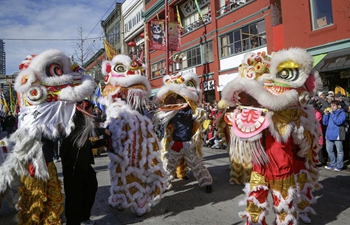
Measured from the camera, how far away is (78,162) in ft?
9.71

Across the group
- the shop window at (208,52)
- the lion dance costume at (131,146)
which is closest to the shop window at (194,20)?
the shop window at (208,52)

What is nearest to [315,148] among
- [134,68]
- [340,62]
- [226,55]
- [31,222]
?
[134,68]

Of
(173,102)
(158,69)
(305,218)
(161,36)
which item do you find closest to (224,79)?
(161,36)

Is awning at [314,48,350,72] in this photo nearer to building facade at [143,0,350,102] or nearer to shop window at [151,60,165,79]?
building facade at [143,0,350,102]

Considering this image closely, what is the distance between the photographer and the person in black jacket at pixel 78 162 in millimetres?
2955

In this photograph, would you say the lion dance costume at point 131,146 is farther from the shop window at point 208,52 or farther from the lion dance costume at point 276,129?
the shop window at point 208,52

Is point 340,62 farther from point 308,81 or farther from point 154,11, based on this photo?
point 154,11

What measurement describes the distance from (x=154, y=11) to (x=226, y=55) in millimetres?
10125

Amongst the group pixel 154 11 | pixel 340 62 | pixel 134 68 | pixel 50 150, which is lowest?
pixel 50 150

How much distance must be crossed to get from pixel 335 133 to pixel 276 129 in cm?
389

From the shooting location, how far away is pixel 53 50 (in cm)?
307

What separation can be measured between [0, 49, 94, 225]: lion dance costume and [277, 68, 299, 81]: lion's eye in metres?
2.09

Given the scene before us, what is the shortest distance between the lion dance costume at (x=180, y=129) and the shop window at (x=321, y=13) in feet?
27.0

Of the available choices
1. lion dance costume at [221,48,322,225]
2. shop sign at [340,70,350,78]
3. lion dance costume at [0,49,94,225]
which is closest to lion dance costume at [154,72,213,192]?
lion dance costume at [221,48,322,225]
